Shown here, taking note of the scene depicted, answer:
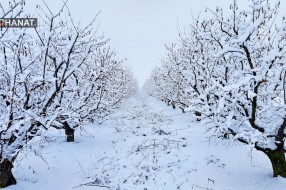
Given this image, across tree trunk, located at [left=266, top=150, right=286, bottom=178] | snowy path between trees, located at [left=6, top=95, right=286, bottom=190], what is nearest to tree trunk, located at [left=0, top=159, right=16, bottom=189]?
snowy path between trees, located at [left=6, top=95, right=286, bottom=190]

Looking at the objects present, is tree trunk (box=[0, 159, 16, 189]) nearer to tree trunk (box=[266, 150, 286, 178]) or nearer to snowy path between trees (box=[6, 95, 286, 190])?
snowy path between trees (box=[6, 95, 286, 190])

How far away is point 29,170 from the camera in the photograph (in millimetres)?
8516

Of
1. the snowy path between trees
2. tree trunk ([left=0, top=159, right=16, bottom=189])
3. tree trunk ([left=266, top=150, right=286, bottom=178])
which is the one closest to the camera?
tree trunk ([left=0, top=159, right=16, bottom=189])

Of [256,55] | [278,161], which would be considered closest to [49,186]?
[278,161]

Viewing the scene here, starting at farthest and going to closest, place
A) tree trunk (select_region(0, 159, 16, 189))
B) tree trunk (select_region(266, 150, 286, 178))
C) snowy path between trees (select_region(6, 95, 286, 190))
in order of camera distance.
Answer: snowy path between trees (select_region(6, 95, 286, 190)), tree trunk (select_region(266, 150, 286, 178)), tree trunk (select_region(0, 159, 16, 189))

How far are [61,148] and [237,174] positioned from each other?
634 cm

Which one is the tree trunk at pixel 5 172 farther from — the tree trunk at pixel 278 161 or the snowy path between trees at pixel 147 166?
the tree trunk at pixel 278 161

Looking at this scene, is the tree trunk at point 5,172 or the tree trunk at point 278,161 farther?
the tree trunk at point 278,161

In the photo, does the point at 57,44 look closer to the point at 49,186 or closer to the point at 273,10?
the point at 49,186

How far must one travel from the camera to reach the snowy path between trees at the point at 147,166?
25.2 ft

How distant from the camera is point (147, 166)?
30.6 ft

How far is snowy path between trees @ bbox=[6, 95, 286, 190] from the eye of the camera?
767 centimetres

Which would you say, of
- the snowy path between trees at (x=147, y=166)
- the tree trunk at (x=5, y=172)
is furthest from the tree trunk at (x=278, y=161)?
the tree trunk at (x=5, y=172)

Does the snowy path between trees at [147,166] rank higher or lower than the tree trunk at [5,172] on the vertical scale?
lower
